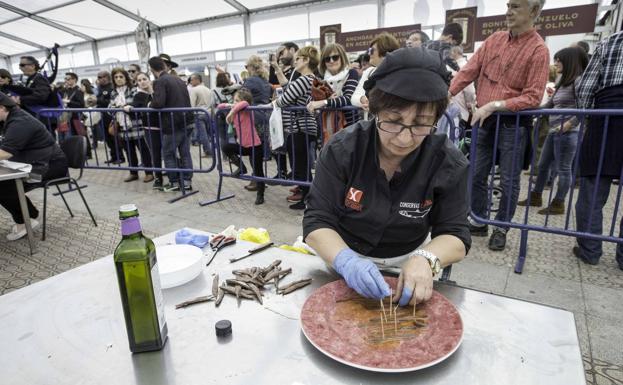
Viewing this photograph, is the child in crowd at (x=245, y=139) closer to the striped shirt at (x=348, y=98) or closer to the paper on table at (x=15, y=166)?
the striped shirt at (x=348, y=98)

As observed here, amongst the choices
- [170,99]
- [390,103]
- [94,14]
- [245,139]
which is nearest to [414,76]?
[390,103]

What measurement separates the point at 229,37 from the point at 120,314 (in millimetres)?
16472

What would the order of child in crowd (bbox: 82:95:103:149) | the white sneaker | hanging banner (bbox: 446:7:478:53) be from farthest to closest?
hanging banner (bbox: 446:7:478:53) → child in crowd (bbox: 82:95:103:149) → the white sneaker

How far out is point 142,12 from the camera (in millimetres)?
15953

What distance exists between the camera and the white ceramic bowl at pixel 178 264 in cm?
119

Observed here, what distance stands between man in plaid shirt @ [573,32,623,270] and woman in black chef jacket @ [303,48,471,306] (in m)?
2.27

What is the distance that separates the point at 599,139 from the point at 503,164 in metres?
0.72

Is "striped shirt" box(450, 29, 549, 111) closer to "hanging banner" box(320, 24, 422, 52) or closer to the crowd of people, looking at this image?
the crowd of people

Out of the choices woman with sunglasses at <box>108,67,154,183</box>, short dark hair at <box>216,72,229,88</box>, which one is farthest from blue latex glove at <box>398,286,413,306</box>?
short dark hair at <box>216,72,229,88</box>

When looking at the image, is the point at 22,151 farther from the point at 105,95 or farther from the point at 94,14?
the point at 94,14

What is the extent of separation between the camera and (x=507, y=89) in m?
3.21

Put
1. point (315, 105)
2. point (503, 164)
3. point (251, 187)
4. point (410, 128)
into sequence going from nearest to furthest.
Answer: point (410, 128) → point (503, 164) → point (315, 105) → point (251, 187)

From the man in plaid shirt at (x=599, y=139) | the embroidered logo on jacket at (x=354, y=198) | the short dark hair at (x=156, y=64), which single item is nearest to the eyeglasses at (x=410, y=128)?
the embroidered logo on jacket at (x=354, y=198)

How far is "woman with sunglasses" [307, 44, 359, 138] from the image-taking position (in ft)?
13.6
